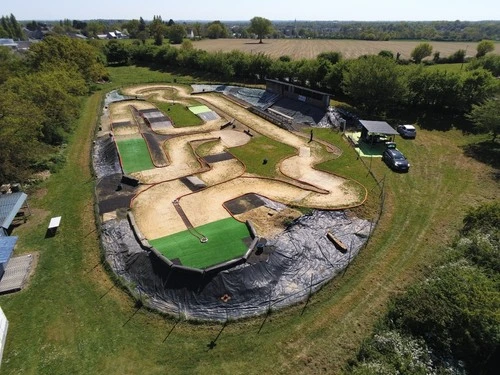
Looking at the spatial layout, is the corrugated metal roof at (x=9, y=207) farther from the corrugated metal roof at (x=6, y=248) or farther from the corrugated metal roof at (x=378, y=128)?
the corrugated metal roof at (x=378, y=128)

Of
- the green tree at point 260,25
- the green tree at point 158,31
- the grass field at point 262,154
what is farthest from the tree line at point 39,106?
the green tree at point 260,25

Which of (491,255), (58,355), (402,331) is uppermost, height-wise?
(491,255)

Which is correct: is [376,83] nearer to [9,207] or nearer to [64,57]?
[9,207]

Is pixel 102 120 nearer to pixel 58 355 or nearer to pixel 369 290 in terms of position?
pixel 58 355

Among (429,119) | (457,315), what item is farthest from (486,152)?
(457,315)

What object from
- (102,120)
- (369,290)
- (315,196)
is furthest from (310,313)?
(102,120)

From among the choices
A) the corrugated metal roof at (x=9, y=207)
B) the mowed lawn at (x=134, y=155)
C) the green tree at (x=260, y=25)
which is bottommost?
the mowed lawn at (x=134, y=155)
